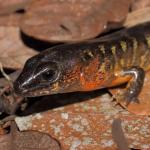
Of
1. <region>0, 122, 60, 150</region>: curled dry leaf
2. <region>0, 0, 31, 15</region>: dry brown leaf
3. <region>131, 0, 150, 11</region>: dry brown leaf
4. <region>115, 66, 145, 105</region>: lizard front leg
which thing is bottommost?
<region>0, 122, 60, 150</region>: curled dry leaf

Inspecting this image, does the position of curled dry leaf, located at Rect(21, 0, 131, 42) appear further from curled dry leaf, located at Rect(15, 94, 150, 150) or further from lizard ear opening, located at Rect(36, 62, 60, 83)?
curled dry leaf, located at Rect(15, 94, 150, 150)

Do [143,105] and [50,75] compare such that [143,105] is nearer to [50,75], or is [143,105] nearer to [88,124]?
[88,124]

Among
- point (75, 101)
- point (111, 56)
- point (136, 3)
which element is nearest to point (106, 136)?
point (75, 101)

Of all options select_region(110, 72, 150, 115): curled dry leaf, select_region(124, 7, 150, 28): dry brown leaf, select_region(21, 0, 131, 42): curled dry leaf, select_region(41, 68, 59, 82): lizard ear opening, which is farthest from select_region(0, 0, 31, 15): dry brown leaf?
select_region(110, 72, 150, 115): curled dry leaf

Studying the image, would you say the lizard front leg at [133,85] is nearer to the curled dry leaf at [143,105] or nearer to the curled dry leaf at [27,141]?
the curled dry leaf at [143,105]

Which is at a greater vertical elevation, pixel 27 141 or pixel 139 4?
pixel 139 4

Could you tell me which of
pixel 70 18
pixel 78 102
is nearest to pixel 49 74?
pixel 78 102
